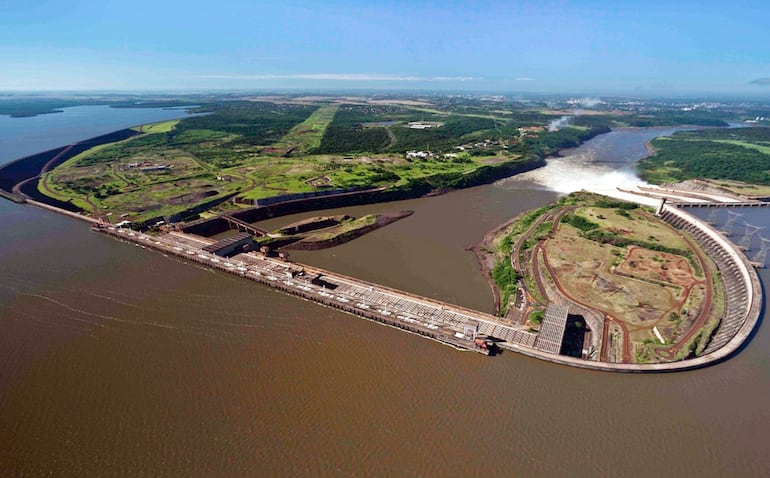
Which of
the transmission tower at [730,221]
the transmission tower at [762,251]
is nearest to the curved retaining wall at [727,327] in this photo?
the transmission tower at [762,251]

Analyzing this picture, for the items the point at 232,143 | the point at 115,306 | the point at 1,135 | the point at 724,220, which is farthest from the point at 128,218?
the point at 1,135

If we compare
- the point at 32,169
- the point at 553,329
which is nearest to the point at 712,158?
the point at 553,329

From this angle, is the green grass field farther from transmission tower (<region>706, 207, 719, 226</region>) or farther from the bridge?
transmission tower (<region>706, 207, 719, 226</region>)

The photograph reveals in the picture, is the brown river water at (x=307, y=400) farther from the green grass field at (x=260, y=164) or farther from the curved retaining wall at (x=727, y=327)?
the green grass field at (x=260, y=164)

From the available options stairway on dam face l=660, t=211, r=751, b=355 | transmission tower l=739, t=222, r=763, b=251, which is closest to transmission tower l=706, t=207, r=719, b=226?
transmission tower l=739, t=222, r=763, b=251

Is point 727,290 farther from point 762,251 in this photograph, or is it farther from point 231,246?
point 231,246

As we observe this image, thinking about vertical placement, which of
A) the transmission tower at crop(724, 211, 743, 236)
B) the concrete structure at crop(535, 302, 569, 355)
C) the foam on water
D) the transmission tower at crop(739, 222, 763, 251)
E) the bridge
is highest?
the foam on water

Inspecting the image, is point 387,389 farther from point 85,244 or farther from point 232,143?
point 232,143
